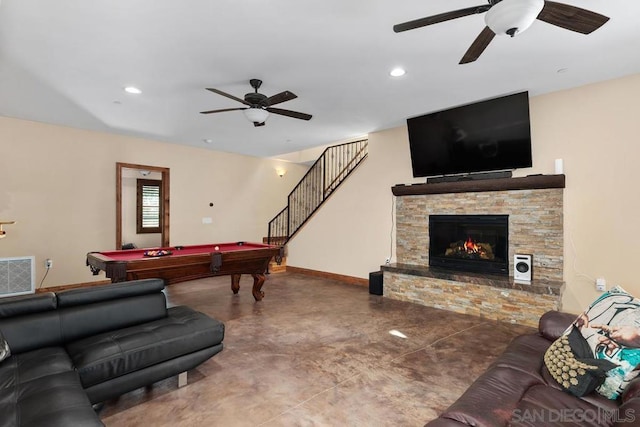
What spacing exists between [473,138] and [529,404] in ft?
12.6

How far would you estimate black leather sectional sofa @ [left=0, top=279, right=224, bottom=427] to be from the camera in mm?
1488

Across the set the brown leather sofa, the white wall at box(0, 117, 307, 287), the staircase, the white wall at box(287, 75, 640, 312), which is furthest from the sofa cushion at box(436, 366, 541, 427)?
the staircase

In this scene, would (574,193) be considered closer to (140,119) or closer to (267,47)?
(267,47)

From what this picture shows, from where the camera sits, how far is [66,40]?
9.18ft

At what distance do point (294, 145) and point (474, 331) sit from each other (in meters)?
4.91

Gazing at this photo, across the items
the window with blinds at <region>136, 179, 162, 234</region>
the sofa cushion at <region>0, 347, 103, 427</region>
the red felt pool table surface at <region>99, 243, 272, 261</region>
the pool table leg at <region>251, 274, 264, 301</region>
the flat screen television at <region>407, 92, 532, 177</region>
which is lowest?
the pool table leg at <region>251, 274, 264, 301</region>

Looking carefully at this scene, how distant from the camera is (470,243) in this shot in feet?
15.9

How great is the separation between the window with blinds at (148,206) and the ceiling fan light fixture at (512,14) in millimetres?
7933

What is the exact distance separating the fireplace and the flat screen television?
0.73 metres

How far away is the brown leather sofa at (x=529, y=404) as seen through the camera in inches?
51.1

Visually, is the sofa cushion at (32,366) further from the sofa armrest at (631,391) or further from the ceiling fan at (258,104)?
the sofa armrest at (631,391)

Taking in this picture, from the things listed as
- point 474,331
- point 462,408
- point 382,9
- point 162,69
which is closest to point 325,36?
point 382,9

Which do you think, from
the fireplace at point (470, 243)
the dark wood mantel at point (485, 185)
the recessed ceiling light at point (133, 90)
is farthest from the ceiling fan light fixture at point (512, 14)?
the recessed ceiling light at point (133, 90)

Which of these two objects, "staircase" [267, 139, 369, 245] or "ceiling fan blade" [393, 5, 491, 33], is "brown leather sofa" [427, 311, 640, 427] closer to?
"ceiling fan blade" [393, 5, 491, 33]
